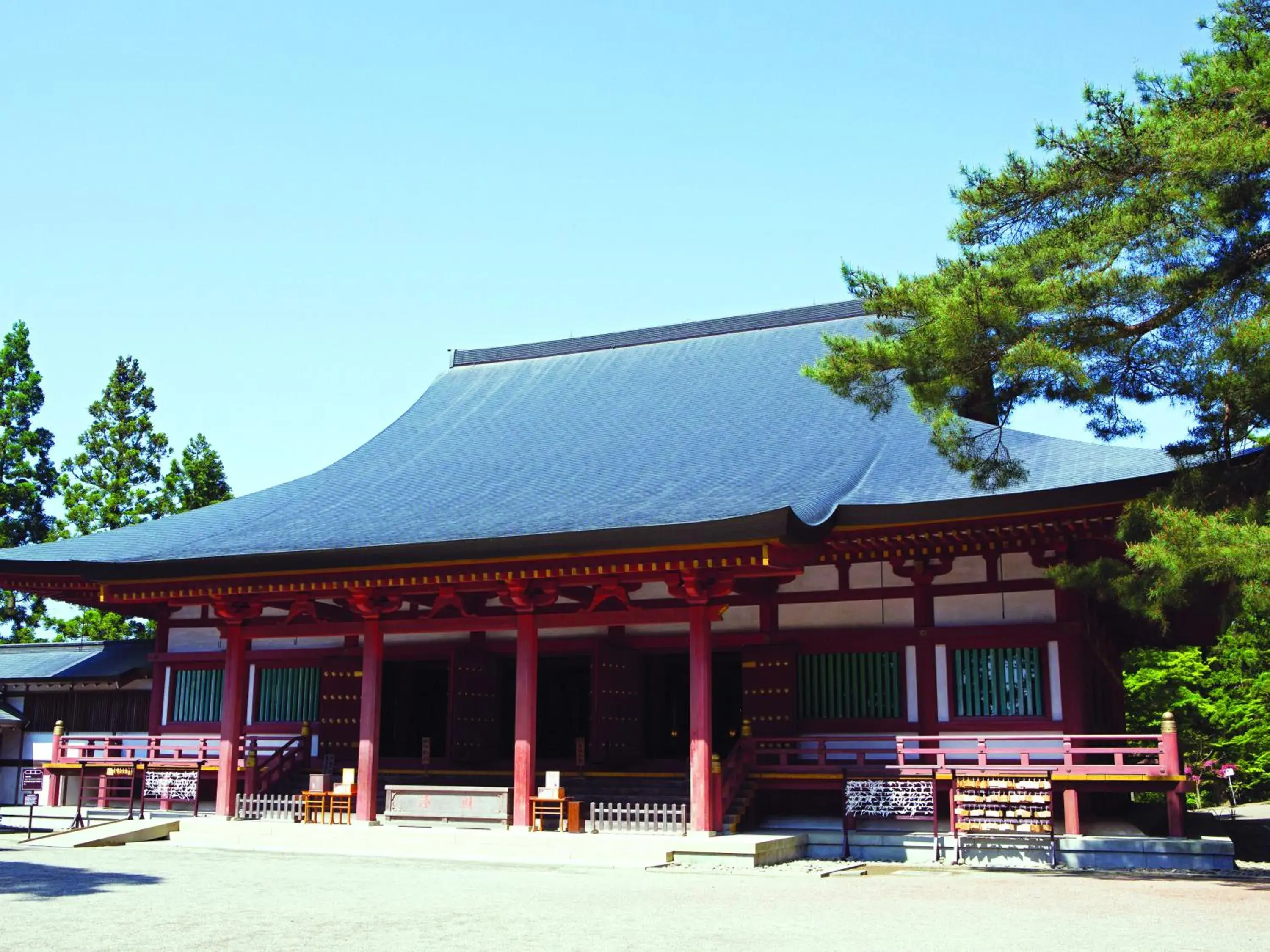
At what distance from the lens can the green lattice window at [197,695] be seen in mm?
22859

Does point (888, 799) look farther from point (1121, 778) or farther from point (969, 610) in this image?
point (969, 610)

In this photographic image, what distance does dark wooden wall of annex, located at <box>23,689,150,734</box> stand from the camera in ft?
81.1

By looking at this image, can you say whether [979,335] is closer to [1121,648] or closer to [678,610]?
[678,610]

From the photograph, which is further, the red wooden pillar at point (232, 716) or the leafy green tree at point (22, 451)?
the leafy green tree at point (22, 451)

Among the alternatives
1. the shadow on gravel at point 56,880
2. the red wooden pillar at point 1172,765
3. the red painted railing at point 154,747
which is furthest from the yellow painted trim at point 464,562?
the red wooden pillar at point 1172,765

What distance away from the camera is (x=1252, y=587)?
10812 mm

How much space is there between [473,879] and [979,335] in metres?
7.86

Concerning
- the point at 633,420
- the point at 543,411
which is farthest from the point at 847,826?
the point at 543,411

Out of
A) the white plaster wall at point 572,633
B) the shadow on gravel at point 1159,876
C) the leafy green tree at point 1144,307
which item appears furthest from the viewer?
the white plaster wall at point 572,633

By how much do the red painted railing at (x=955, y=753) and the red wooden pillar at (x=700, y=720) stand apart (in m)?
1.64

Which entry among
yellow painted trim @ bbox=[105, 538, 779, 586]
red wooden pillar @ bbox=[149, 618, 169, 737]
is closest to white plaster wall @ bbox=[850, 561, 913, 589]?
yellow painted trim @ bbox=[105, 538, 779, 586]

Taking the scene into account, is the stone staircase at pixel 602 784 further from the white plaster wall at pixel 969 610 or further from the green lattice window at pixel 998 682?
the white plaster wall at pixel 969 610

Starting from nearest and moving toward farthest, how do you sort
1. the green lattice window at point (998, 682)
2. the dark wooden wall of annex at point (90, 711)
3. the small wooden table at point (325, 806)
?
the green lattice window at point (998, 682)
the small wooden table at point (325, 806)
the dark wooden wall of annex at point (90, 711)

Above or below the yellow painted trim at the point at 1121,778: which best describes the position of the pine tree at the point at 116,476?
above
